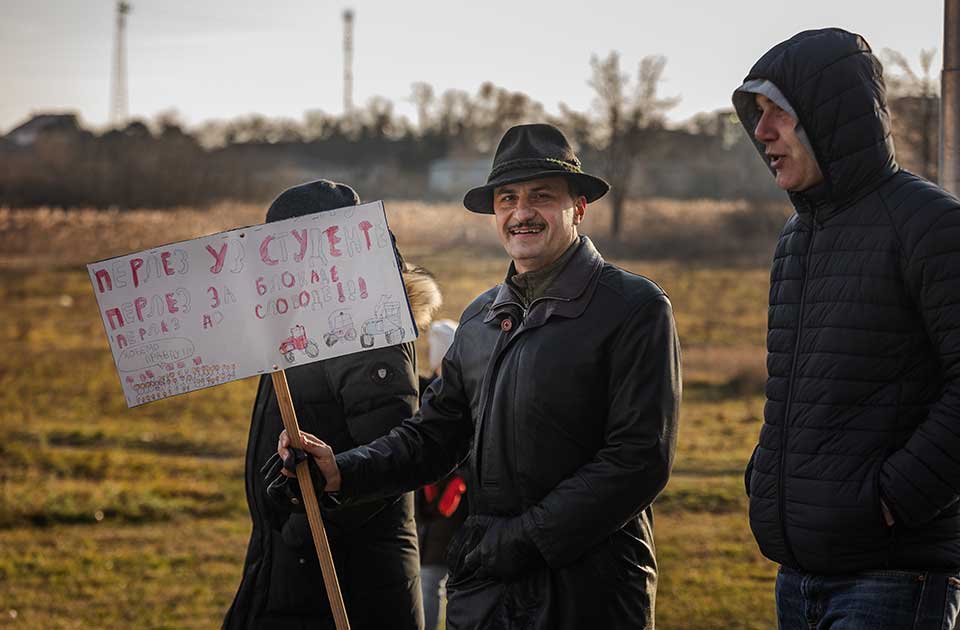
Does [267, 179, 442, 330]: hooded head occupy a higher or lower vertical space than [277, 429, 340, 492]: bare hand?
higher

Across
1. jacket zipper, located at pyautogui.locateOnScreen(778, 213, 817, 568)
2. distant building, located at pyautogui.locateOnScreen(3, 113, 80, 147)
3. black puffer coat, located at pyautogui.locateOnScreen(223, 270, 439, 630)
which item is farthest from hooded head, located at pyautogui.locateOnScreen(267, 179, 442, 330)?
distant building, located at pyautogui.locateOnScreen(3, 113, 80, 147)

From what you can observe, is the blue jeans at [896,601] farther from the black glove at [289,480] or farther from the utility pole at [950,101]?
the utility pole at [950,101]

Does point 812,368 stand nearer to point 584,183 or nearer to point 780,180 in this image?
point 780,180

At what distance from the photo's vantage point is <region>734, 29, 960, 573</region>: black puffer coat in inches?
90.5

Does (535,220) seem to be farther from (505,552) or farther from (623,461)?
(505,552)

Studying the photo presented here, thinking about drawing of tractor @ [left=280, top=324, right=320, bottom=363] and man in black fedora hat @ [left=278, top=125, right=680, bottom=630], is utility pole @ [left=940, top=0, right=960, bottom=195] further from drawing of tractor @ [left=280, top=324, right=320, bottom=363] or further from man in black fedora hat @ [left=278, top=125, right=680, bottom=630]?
drawing of tractor @ [left=280, top=324, right=320, bottom=363]

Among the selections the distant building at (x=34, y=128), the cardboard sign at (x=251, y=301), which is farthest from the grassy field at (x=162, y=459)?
the cardboard sign at (x=251, y=301)

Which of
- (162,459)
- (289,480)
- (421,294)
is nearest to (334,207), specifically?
(421,294)

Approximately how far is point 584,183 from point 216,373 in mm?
987

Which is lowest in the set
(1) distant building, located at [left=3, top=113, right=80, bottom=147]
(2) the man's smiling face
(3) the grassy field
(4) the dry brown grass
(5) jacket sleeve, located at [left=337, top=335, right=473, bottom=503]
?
(3) the grassy field

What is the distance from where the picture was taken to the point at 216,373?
9.09 feet

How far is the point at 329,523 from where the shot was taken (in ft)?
10.4

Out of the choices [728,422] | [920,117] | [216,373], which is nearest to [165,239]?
[728,422]

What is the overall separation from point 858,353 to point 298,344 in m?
1.25
